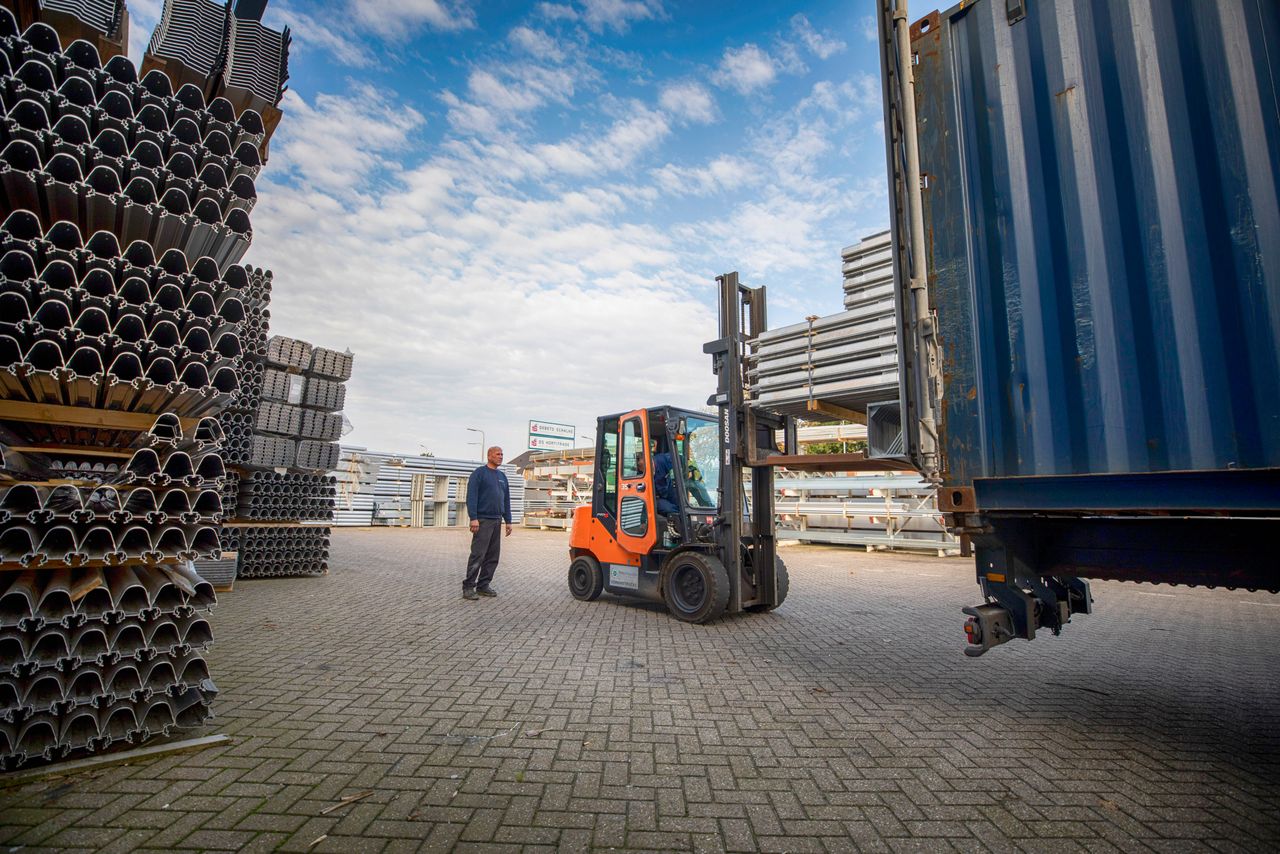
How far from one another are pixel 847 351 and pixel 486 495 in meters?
5.02

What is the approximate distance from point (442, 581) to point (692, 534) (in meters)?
4.77

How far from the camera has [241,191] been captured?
352 centimetres

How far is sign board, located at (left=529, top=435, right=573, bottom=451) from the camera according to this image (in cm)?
3631

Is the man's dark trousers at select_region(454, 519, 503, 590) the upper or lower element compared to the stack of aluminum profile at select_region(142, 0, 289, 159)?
lower

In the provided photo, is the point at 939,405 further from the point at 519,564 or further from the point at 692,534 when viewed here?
the point at 519,564

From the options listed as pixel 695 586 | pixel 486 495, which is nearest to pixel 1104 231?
pixel 695 586

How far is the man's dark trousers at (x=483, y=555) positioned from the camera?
774 centimetres

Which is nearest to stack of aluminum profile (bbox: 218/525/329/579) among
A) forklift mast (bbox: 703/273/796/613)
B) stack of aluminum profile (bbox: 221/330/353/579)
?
stack of aluminum profile (bbox: 221/330/353/579)

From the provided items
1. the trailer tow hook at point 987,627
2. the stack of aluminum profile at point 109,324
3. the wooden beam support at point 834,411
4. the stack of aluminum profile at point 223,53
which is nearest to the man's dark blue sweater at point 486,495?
the wooden beam support at point 834,411

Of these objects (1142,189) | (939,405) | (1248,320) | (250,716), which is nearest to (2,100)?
(250,716)

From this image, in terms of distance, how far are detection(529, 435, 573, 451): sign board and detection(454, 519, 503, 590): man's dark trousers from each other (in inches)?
1100

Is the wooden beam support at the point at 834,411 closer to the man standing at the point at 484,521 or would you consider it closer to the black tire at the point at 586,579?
the black tire at the point at 586,579

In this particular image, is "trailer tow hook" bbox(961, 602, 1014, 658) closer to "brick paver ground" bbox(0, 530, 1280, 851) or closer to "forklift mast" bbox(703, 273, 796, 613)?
"brick paver ground" bbox(0, 530, 1280, 851)

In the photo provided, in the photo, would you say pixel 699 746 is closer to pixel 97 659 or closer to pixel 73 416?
pixel 97 659
